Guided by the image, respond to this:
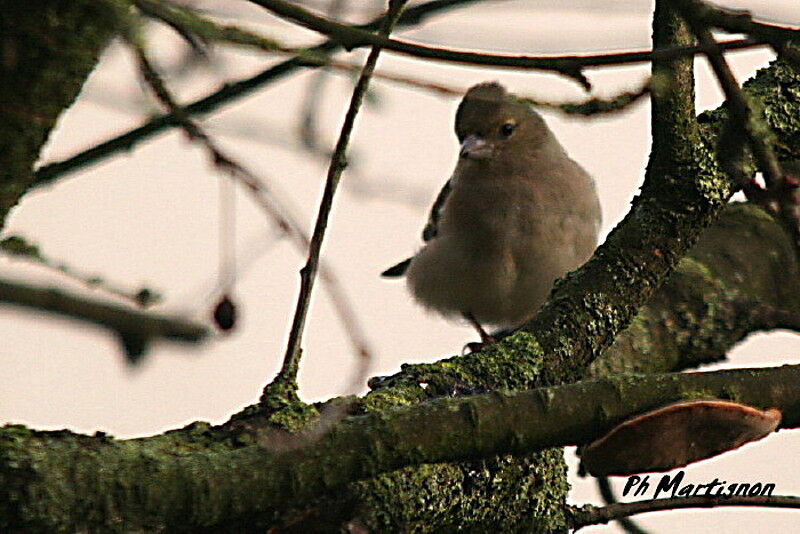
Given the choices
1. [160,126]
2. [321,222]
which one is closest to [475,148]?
[160,126]

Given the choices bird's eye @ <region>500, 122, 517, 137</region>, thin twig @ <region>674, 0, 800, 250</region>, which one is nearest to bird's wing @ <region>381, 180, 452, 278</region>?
bird's eye @ <region>500, 122, 517, 137</region>

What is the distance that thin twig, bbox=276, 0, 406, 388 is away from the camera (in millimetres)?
2100

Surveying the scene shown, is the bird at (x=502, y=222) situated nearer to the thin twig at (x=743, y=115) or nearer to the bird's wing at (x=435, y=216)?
the bird's wing at (x=435, y=216)

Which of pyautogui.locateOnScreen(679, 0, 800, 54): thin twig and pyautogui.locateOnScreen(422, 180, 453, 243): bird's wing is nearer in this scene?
pyautogui.locateOnScreen(679, 0, 800, 54): thin twig

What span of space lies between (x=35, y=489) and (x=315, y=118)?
1553mm

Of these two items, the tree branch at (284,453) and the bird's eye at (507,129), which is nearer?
the tree branch at (284,453)

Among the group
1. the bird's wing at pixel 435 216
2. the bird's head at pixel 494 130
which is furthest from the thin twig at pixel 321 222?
the bird's wing at pixel 435 216

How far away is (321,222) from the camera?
214 cm

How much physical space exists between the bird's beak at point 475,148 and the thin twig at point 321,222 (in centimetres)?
427

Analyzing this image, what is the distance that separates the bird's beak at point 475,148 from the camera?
6434 millimetres

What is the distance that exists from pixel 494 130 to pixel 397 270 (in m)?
1.40

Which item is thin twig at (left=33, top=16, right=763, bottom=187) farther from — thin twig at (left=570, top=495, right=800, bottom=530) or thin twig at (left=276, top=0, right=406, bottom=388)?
thin twig at (left=570, top=495, right=800, bottom=530)

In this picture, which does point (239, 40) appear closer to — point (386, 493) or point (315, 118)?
point (386, 493)

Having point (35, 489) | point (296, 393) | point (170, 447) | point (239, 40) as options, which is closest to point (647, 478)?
point (296, 393)
